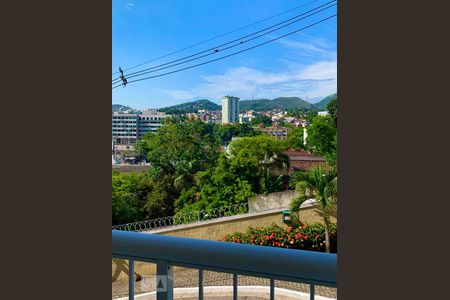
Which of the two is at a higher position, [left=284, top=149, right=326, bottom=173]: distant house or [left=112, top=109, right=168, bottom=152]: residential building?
[left=112, top=109, right=168, bottom=152]: residential building

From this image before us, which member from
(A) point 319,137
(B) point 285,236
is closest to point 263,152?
(A) point 319,137

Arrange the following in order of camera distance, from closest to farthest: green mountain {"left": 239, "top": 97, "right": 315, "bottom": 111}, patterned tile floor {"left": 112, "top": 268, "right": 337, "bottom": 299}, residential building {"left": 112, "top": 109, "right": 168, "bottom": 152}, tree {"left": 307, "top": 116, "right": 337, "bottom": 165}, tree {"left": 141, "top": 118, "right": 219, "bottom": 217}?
patterned tile floor {"left": 112, "top": 268, "right": 337, "bottom": 299} < tree {"left": 307, "top": 116, "right": 337, "bottom": 165} < tree {"left": 141, "top": 118, "right": 219, "bottom": 217} < residential building {"left": 112, "top": 109, "right": 168, "bottom": 152} < green mountain {"left": 239, "top": 97, "right": 315, "bottom": 111}

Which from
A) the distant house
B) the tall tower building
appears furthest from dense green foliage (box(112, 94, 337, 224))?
the tall tower building

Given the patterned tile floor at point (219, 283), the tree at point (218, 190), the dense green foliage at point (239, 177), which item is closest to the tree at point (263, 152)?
the dense green foliage at point (239, 177)

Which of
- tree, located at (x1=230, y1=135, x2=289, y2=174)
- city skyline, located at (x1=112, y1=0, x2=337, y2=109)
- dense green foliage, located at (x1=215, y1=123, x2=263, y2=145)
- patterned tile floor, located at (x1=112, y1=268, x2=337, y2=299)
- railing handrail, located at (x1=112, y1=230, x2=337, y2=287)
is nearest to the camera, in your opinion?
railing handrail, located at (x1=112, y1=230, x2=337, y2=287)

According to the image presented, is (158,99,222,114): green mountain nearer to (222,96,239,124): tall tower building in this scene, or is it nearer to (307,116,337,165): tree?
(222,96,239,124): tall tower building
